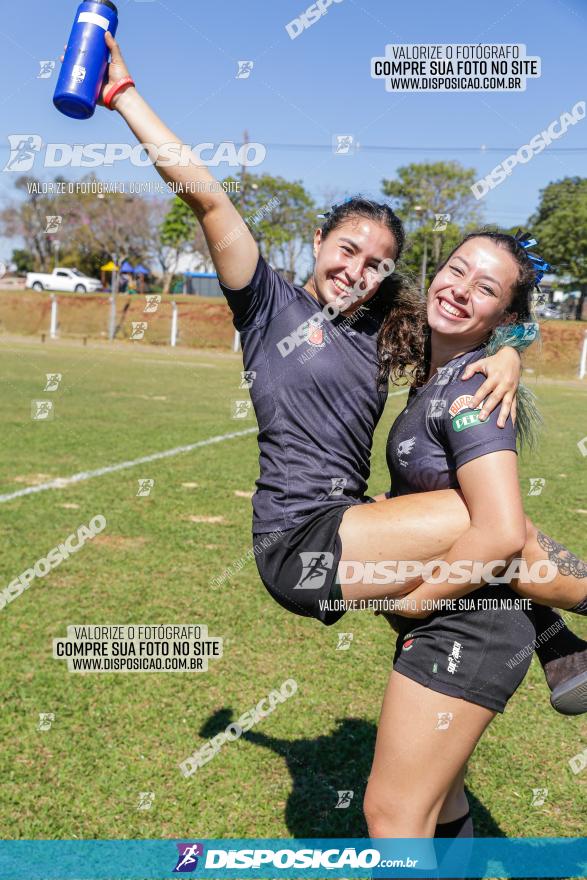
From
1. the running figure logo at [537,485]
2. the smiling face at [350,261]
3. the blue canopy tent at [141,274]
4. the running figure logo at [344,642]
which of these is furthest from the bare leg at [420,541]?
the blue canopy tent at [141,274]

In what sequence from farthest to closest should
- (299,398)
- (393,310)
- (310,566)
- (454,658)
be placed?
(393,310) → (299,398) → (310,566) → (454,658)

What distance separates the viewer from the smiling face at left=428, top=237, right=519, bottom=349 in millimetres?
2553

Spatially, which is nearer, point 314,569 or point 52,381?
point 314,569

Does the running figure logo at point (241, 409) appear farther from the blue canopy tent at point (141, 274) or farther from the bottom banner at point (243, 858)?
the blue canopy tent at point (141, 274)

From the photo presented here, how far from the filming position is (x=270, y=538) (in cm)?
264

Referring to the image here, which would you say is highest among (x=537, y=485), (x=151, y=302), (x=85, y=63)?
(x=85, y=63)

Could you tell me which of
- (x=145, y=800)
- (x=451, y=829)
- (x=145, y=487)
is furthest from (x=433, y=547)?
(x=145, y=487)

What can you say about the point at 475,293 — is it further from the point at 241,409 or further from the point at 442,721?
the point at 241,409

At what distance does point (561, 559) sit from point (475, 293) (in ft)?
2.84

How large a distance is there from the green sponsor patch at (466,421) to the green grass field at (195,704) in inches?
77.9

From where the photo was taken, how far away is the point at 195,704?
4.34 m

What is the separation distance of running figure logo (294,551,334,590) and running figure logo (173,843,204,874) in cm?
134

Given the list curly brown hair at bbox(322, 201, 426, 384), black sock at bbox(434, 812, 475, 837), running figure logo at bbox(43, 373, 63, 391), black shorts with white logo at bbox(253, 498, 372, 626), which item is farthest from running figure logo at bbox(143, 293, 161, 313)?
black sock at bbox(434, 812, 475, 837)

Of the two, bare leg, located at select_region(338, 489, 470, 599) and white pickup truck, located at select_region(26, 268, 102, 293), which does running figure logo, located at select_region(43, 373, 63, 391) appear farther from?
white pickup truck, located at select_region(26, 268, 102, 293)
